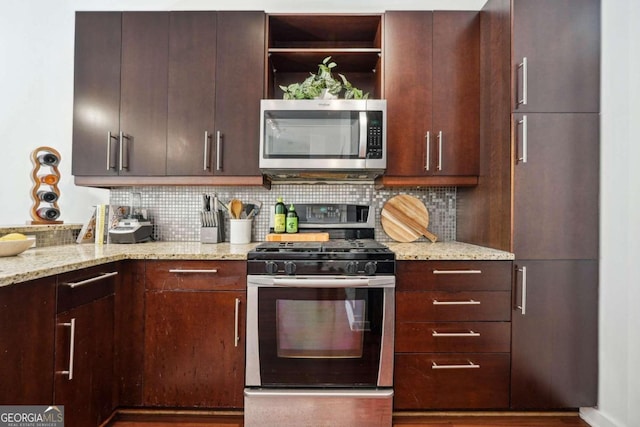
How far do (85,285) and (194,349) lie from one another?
580 mm

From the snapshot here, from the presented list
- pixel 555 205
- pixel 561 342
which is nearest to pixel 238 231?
pixel 555 205

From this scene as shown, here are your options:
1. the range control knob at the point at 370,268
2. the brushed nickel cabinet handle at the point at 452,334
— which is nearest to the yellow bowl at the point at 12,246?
the range control knob at the point at 370,268

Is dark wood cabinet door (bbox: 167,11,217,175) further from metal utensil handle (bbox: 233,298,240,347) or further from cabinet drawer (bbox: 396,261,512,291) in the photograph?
cabinet drawer (bbox: 396,261,512,291)

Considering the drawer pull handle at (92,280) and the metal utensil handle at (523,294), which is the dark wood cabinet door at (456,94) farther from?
the drawer pull handle at (92,280)

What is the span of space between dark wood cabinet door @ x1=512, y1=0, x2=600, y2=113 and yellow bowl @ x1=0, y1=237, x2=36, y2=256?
2379 mm

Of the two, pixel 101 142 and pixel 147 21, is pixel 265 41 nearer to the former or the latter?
pixel 147 21

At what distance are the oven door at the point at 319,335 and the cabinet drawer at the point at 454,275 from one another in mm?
103

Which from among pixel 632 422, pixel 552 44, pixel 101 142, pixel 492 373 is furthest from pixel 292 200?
pixel 632 422

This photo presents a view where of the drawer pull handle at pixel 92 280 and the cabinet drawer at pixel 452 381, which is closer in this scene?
the drawer pull handle at pixel 92 280

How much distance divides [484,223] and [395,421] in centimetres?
117

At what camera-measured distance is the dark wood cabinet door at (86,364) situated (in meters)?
1.27

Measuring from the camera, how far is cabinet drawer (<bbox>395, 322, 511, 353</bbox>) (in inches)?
66.1

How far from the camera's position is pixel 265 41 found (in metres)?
1.99

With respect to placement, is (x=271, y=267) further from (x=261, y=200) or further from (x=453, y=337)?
(x=453, y=337)
